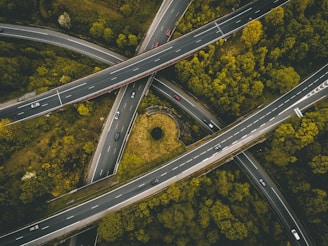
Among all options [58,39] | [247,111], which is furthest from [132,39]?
[247,111]

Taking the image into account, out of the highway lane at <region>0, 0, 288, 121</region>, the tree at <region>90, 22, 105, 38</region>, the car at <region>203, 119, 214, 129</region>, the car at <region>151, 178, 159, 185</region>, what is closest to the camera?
the car at <region>151, 178, 159, 185</region>

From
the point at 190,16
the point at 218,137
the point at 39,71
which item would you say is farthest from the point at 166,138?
the point at 39,71

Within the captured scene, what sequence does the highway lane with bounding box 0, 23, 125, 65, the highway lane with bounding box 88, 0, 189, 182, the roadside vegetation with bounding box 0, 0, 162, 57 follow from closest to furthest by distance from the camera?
the highway lane with bounding box 88, 0, 189, 182
the roadside vegetation with bounding box 0, 0, 162, 57
the highway lane with bounding box 0, 23, 125, 65

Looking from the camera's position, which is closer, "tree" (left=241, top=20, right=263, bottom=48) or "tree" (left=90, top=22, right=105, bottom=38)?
"tree" (left=241, top=20, right=263, bottom=48)

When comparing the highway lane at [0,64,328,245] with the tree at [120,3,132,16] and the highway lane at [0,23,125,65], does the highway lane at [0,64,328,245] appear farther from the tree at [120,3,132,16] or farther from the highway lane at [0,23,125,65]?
the tree at [120,3,132,16]

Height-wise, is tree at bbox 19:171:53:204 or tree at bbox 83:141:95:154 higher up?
tree at bbox 83:141:95:154

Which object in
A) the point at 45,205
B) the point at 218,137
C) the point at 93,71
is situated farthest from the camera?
the point at 93,71

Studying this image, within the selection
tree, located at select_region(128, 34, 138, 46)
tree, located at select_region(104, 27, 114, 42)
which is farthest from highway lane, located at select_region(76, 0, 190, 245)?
tree, located at select_region(104, 27, 114, 42)

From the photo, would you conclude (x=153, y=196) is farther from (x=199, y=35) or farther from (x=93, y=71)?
(x=199, y=35)

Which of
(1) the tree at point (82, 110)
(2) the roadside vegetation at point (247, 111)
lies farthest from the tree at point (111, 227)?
(1) the tree at point (82, 110)
